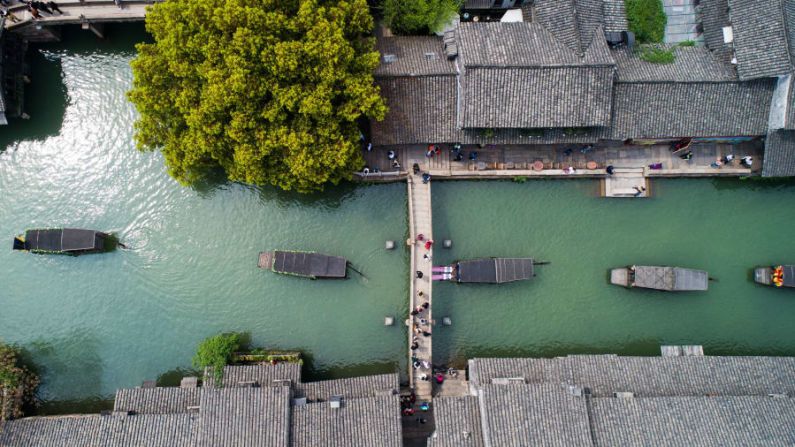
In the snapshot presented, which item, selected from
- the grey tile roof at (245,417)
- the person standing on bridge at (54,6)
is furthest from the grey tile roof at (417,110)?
the person standing on bridge at (54,6)

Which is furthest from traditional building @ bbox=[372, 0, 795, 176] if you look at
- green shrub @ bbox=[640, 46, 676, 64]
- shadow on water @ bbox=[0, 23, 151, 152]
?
shadow on water @ bbox=[0, 23, 151, 152]

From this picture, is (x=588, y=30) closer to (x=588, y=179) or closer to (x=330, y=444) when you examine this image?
(x=588, y=179)

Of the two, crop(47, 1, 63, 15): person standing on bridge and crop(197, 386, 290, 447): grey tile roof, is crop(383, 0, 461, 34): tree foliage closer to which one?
crop(47, 1, 63, 15): person standing on bridge

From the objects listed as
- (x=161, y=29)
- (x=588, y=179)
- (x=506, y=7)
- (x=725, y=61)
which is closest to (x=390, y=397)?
(x=588, y=179)

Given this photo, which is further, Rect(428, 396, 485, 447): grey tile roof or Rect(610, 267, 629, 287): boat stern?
Rect(610, 267, 629, 287): boat stern

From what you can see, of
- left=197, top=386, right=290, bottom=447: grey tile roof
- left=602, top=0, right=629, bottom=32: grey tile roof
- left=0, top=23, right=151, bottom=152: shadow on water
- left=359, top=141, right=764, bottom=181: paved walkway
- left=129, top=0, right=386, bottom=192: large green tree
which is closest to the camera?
left=129, top=0, right=386, bottom=192: large green tree

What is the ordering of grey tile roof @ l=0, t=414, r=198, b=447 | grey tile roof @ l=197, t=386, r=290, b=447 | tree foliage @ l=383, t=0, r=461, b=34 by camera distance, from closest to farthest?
grey tile roof @ l=197, t=386, r=290, b=447 → grey tile roof @ l=0, t=414, r=198, b=447 → tree foliage @ l=383, t=0, r=461, b=34
